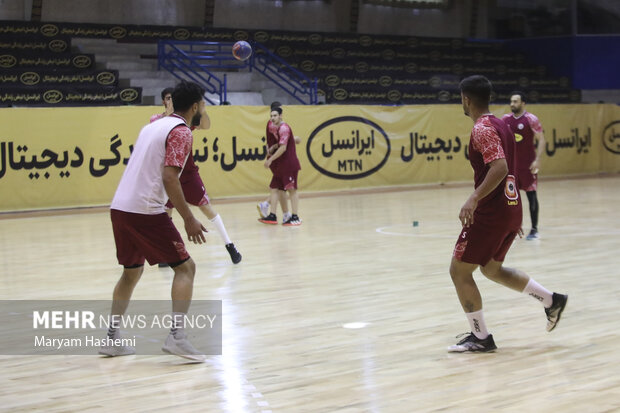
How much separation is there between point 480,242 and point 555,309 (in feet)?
2.64

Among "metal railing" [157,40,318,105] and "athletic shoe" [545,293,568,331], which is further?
"metal railing" [157,40,318,105]

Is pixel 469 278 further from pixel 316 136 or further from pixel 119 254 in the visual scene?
pixel 316 136

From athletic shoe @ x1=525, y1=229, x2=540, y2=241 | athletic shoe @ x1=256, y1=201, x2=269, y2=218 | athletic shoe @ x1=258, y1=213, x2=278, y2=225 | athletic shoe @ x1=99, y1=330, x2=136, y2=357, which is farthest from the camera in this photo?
athletic shoe @ x1=256, y1=201, x2=269, y2=218

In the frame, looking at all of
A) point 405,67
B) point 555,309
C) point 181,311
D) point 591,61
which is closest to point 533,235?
point 555,309

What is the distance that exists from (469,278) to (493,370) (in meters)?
0.68

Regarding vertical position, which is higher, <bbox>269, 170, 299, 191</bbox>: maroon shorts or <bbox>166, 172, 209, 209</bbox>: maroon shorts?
<bbox>166, 172, 209, 209</bbox>: maroon shorts

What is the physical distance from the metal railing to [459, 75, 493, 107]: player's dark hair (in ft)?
55.3

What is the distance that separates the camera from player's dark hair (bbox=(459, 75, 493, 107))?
5512mm

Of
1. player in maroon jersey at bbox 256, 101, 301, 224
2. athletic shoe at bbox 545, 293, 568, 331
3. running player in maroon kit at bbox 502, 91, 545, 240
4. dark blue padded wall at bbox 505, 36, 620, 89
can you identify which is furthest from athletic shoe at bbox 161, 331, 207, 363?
dark blue padded wall at bbox 505, 36, 620, 89

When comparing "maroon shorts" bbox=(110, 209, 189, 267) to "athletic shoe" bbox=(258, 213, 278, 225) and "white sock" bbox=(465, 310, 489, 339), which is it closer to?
"white sock" bbox=(465, 310, 489, 339)

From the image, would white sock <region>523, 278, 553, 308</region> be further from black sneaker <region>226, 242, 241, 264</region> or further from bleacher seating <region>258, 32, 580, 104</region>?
bleacher seating <region>258, 32, 580, 104</region>

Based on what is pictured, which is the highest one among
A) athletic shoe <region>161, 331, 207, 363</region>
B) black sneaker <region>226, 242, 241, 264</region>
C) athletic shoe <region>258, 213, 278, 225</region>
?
athletic shoe <region>161, 331, 207, 363</region>

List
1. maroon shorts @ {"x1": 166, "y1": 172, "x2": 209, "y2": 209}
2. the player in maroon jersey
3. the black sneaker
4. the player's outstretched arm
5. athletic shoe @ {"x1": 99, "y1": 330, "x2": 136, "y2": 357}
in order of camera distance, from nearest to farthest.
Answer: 1. the player's outstretched arm
2. athletic shoe @ {"x1": 99, "y1": 330, "x2": 136, "y2": 357}
3. the black sneaker
4. maroon shorts @ {"x1": 166, "y1": 172, "x2": 209, "y2": 209}
5. the player in maroon jersey

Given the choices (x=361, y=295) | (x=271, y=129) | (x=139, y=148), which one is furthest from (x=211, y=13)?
(x=139, y=148)
